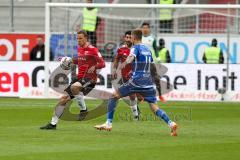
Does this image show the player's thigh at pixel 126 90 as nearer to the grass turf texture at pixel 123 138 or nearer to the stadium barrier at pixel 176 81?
the grass turf texture at pixel 123 138

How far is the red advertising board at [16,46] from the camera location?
32031 mm

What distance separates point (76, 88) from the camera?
61.9 ft

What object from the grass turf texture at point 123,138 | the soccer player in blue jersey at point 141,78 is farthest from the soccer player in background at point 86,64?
the soccer player in blue jersey at point 141,78

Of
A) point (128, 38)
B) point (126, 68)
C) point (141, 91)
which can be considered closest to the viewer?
point (141, 91)

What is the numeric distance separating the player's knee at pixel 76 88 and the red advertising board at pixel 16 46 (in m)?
13.2

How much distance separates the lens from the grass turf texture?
13.6 meters

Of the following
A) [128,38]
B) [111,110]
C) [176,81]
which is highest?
[128,38]

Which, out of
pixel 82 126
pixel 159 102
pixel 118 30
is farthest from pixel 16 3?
pixel 82 126

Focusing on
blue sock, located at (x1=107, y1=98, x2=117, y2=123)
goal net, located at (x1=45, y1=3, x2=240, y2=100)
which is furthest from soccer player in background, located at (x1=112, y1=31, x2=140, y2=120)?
goal net, located at (x1=45, y1=3, x2=240, y2=100)

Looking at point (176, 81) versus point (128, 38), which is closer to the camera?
point (128, 38)

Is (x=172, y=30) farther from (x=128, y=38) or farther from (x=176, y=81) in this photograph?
(x=128, y=38)

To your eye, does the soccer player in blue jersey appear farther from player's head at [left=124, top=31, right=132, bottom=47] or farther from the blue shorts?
player's head at [left=124, top=31, right=132, bottom=47]

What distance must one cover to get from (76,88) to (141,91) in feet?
6.76

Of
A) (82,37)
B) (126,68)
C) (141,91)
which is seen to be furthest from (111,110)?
(126,68)
